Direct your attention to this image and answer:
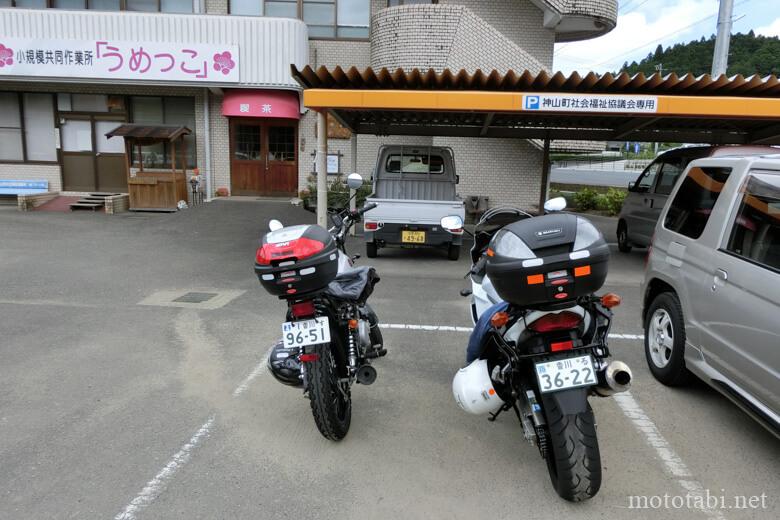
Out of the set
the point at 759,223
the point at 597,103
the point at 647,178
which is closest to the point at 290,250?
the point at 759,223

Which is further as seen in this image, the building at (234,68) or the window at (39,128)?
the window at (39,128)

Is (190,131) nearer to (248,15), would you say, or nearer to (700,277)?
(248,15)

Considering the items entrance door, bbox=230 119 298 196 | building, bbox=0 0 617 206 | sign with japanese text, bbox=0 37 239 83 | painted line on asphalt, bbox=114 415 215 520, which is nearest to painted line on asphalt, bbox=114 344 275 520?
painted line on asphalt, bbox=114 415 215 520

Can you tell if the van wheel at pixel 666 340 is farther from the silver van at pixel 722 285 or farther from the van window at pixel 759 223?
the van window at pixel 759 223

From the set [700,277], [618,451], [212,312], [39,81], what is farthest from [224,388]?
[39,81]

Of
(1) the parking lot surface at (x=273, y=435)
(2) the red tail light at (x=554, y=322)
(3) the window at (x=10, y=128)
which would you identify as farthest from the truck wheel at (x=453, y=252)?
(3) the window at (x=10, y=128)

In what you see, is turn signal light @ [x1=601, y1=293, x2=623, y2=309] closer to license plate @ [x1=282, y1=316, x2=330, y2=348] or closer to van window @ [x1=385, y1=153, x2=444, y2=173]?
license plate @ [x1=282, y1=316, x2=330, y2=348]

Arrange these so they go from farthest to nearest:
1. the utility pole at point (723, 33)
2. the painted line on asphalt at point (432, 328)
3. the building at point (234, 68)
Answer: the building at point (234, 68) < the utility pole at point (723, 33) < the painted line on asphalt at point (432, 328)

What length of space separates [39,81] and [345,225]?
15.6 metres

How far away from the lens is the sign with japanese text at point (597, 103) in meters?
8.21

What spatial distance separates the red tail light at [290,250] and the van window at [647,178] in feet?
29.2

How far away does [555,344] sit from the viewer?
2869mm

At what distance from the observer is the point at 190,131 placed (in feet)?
55.2

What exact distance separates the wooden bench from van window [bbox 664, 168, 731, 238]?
58.1ft
